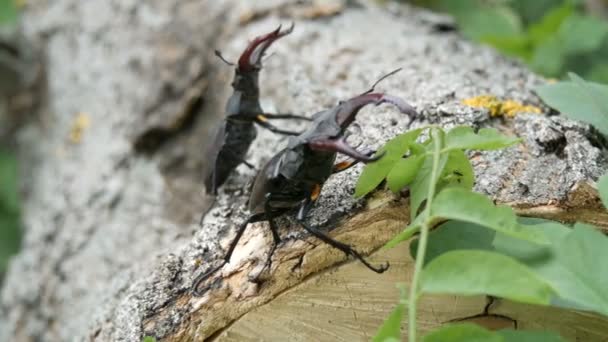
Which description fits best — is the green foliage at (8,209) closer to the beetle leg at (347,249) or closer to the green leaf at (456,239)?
the beetle leg at (347,249)

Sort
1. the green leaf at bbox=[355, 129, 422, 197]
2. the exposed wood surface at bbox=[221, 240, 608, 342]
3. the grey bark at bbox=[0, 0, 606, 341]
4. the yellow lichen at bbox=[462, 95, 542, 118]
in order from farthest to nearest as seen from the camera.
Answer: the yellow lichen at bbox=[462, 95, 542, 118] < the grey bark at bbox=[0, 0, 606, 341] < the exposed wood surface at bbox=[221, 240, 608, 342] < the green leaf at bbox=[355, 129, 422, 197]

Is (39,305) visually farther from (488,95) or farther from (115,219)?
(488,95)

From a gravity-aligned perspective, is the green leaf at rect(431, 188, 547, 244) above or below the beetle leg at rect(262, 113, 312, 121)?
below

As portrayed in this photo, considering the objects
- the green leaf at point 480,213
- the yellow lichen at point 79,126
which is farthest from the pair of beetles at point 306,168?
the yellow lichen at point 79,126

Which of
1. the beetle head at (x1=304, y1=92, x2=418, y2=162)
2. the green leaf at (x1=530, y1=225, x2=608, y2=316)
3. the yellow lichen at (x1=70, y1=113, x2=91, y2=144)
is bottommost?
the green leaf at (x1=530, y1=225, x2=608, y2=316)

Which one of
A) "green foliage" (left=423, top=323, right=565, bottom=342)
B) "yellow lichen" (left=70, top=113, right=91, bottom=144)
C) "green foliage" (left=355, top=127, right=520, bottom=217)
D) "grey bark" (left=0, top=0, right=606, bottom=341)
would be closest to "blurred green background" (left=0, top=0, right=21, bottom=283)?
"grey bark" (left=0, top=0, right=606, bottom=341)

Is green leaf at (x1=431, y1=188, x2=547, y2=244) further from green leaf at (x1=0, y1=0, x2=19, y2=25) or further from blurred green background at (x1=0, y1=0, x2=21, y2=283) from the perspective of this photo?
green leaf at (x1=0, y1=0, x2=19, y2=25)

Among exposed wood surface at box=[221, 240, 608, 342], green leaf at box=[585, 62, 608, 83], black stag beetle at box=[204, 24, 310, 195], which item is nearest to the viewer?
exposed wood surface at box=[221, 240, 608, 342]

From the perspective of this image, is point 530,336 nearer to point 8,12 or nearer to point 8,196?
point 8,196
